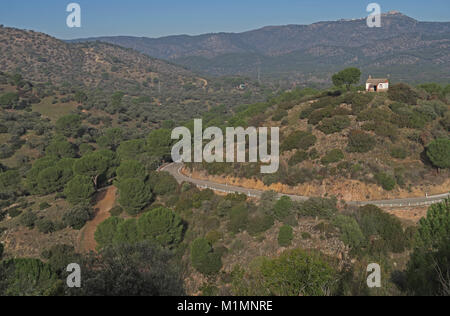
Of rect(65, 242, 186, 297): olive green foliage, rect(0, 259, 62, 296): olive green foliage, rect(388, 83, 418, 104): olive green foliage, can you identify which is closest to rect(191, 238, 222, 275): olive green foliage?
rect(65, 242, 186, 297): olive green foliage

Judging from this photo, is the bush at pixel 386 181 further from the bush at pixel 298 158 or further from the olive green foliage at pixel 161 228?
the olive green foliage at pixel 161 228

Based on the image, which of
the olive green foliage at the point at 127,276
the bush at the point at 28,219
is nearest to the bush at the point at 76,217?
the bush at the point at 28,219

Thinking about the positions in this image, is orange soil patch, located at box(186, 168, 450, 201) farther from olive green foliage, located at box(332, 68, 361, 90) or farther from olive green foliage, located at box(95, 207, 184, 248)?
olive green foliage, located at box(332, 68, 361, 90)

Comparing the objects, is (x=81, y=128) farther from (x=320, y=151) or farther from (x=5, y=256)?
(x=320, y=151)

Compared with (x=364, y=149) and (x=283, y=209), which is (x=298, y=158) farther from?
(x=283, y=209)

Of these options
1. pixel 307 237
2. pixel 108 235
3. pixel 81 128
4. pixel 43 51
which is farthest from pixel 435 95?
pixel 43 51

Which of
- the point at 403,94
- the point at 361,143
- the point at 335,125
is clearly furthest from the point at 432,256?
the point at 403,94

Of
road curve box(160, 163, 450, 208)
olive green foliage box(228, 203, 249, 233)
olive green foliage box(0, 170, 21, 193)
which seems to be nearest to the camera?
road curve box(160, 163, 450, 208)
